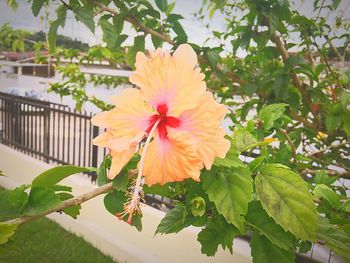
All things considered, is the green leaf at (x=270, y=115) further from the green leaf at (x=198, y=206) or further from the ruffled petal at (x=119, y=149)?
the ruffled petal at (x=119, y=149)

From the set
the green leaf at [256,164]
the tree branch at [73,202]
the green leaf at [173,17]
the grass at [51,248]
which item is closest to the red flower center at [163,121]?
the tree branch at [73,202]

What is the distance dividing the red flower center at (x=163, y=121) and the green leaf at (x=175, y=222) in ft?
0.73

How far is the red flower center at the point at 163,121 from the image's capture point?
0.40m

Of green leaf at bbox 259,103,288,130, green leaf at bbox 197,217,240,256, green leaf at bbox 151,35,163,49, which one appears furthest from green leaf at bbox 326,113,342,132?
green leaf at bbox 197,217,240,256

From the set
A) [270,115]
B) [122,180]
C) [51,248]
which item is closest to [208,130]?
[122,180]

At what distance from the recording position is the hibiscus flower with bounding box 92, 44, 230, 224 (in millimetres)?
371

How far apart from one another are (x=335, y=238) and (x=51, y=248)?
2764 mm

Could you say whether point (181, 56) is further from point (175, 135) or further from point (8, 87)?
point (8, 87)

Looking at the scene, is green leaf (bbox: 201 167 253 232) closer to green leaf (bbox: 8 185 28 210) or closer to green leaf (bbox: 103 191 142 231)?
green leaf (bbox: 103 191 142 231)

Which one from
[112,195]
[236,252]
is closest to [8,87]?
[236,252]

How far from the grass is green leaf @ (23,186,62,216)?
90.2 inches

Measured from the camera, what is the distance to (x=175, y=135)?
1.24ft

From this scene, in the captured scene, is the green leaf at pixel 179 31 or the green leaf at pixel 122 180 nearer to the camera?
the green leaf at pixel 122 180

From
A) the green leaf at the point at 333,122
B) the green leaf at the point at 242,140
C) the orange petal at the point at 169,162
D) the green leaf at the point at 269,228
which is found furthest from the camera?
the green leaf at the point at 333,122
